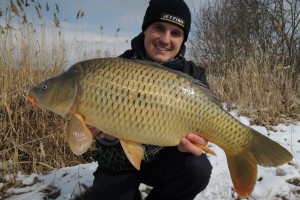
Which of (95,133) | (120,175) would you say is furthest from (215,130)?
(120,175)

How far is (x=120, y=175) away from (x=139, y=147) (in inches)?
23.4

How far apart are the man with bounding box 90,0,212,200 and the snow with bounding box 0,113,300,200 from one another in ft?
0.92

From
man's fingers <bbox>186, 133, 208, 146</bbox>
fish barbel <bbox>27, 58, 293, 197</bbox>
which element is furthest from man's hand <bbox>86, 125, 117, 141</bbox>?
man's fingers <bbox>186, 133, 208, 146</bbox>

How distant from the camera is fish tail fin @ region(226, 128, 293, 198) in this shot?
62.8 inches

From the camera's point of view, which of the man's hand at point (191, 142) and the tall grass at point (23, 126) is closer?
the man's hand at point (191, 142)

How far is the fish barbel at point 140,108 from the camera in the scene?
143 centimetres

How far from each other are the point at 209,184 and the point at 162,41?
1.04 m

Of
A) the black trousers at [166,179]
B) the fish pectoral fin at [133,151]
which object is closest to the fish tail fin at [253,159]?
the black trousers at [166,179]

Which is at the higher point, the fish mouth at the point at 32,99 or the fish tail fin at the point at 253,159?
the fish mouth at the point at 32,99

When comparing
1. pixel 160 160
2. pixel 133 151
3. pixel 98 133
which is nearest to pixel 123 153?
pixel 160 160

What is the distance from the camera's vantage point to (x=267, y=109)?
4.16 meters

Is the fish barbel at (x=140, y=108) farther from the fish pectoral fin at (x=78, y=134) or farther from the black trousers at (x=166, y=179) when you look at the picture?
the black trousers at (x=166, y=179)

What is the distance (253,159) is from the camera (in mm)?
1624

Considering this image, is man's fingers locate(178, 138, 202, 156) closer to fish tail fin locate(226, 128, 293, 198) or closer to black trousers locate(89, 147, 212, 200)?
fish tail fin locate(226, 128, 293, 198)
